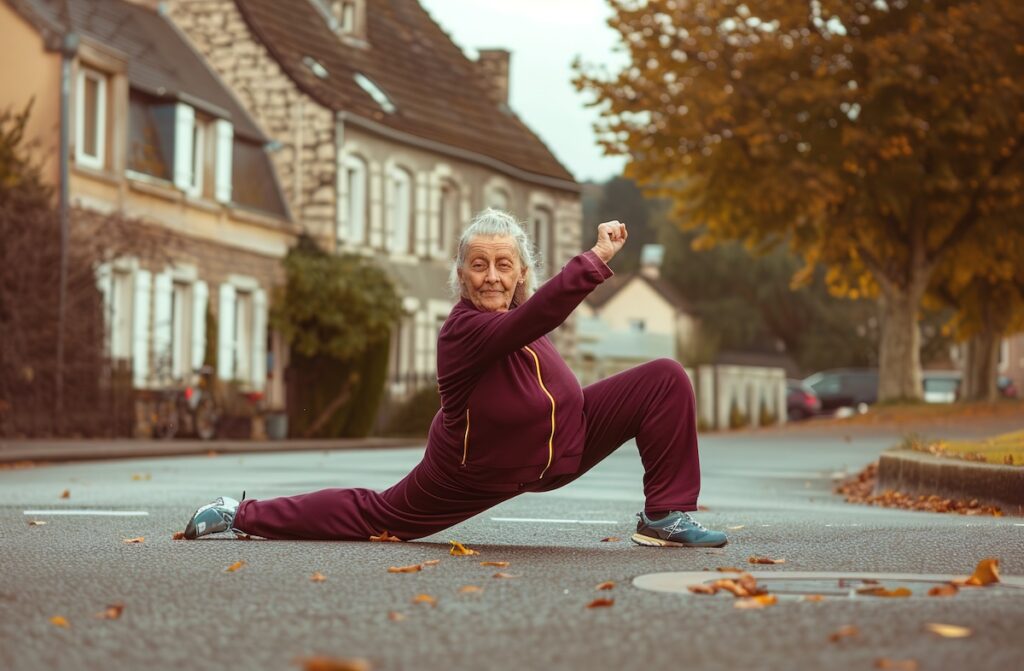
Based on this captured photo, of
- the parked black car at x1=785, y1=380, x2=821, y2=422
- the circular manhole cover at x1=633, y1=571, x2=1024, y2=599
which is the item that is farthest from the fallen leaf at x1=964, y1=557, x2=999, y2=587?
the parked black car at x1=785, y1=380, x2=821, y2=422

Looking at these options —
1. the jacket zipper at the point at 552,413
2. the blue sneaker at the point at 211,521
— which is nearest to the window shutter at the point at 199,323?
the blue sneaker at the point at 211,521

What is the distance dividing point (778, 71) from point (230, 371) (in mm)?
10908

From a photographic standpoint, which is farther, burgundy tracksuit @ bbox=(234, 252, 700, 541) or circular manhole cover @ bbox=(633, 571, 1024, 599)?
burgundy tracksuit @ bbox=(234, 252, 700, 541)

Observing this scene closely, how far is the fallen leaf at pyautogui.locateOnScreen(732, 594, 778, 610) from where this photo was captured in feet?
18.3

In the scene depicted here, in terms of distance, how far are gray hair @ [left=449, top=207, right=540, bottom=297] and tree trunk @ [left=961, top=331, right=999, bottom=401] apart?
116 ft

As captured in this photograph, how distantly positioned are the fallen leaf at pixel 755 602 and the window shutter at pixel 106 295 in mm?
22137

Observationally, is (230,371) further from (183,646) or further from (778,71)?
(183,646)

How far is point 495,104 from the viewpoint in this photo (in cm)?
4581

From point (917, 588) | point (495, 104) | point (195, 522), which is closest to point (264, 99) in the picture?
point (495, 104)

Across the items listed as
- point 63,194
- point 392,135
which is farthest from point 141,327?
point 392,135

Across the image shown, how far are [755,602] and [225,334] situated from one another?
92.0 ft

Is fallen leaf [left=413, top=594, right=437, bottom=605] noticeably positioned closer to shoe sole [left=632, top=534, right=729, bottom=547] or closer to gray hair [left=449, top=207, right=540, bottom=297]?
gray hair [left=449, top=207, right=540, bottom=297]

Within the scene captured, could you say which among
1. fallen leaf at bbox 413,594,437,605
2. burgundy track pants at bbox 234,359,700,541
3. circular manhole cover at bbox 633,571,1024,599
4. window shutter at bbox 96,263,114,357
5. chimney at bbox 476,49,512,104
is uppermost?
chimney at bbox 476,49,512,104

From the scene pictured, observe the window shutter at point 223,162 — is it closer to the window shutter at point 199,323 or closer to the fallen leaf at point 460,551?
the window shutter at point 199,323
